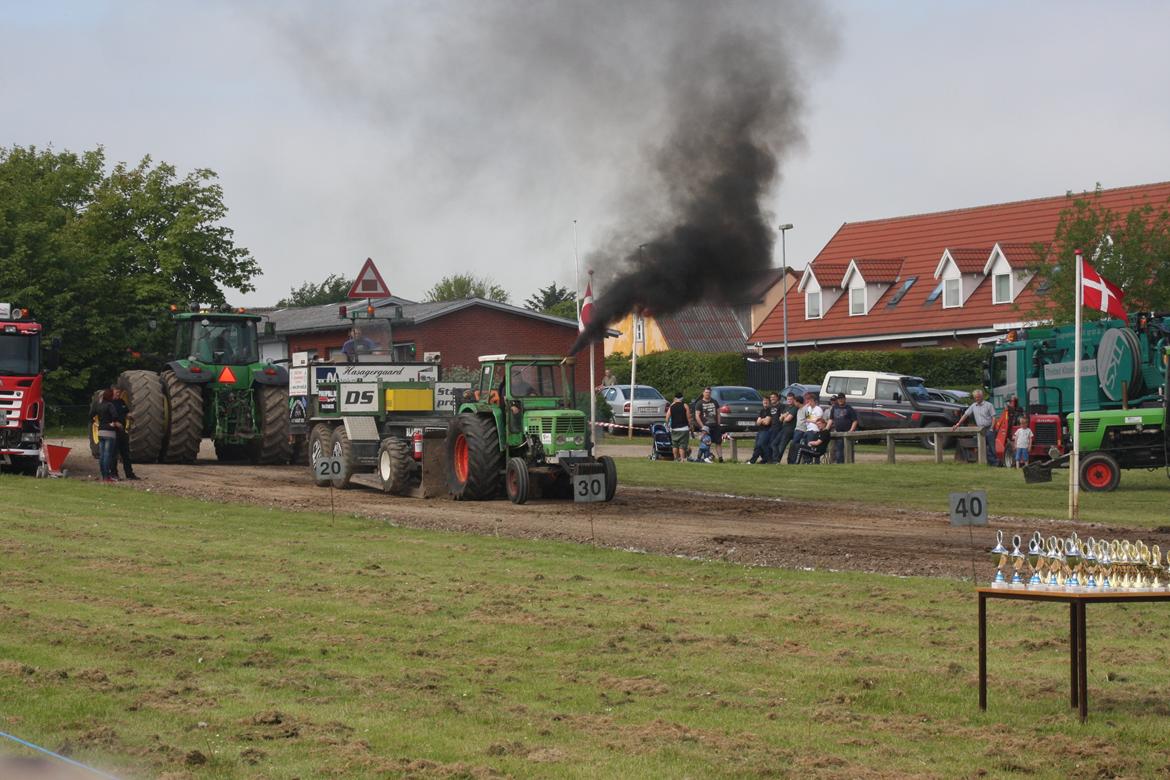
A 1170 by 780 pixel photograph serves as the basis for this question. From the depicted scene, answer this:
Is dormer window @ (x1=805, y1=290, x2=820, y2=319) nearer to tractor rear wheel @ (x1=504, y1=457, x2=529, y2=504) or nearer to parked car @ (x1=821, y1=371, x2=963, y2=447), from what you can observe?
parked car @ (x1=821, y1=371, x2=963, y2=447)

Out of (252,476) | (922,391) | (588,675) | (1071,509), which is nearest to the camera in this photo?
(588,675)

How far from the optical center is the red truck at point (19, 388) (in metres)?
25.7

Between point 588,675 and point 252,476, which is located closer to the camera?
point 588,675

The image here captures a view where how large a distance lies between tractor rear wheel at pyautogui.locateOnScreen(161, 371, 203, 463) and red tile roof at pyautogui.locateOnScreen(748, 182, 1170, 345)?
99.9 feet

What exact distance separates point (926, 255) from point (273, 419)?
35006 millimetres

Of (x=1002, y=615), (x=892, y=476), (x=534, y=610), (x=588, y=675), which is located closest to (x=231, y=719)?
(x=588, y=675)

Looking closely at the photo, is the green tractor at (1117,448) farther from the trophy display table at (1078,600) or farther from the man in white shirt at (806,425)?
the trophy display table at (1078,600)

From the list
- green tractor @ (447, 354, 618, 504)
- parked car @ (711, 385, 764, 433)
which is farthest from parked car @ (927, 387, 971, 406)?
green tractor @ (447, 354, 618, 504)

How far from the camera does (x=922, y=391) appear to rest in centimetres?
4247

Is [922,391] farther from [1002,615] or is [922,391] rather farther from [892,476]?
[1002,615]

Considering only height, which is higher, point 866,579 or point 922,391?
point 922,391

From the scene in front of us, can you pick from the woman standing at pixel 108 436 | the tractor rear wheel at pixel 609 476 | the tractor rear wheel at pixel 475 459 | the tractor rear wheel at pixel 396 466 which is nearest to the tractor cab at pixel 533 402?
the tractor rear wheel at pixel 475 459

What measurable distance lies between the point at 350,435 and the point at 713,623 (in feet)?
48.4

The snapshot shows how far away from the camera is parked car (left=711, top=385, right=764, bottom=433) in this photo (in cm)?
4528
